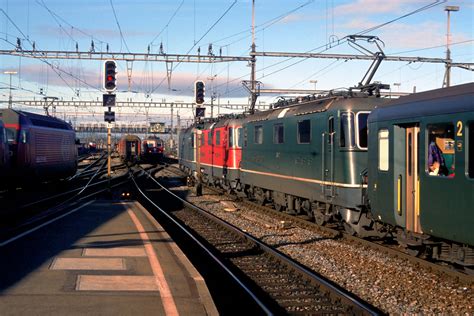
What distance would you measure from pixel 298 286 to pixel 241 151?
15.2 meters

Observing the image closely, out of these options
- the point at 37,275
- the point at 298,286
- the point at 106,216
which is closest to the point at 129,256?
the point at 37,275

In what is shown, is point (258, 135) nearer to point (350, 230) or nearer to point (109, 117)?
point (109, 117)

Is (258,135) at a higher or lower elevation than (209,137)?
lower

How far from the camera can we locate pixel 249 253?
1287 cm

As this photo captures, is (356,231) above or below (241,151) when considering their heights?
below

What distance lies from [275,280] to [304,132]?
7.11 m

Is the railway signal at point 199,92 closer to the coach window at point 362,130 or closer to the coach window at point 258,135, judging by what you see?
the coach window at point 258,135

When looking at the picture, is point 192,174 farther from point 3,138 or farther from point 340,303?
point 340,303

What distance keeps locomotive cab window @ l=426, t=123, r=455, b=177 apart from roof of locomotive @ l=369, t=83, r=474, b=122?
0.27 metres

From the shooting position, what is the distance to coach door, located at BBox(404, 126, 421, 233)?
10359mm

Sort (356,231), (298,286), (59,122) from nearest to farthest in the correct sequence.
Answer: (298,286), (356,231), (59,122)

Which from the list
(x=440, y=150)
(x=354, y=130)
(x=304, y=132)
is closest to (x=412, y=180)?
(x=440, y=150)

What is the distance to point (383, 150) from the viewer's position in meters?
11.7

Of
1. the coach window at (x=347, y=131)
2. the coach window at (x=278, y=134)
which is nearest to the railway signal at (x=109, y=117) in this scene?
the coach window at (x=278, y=134)
